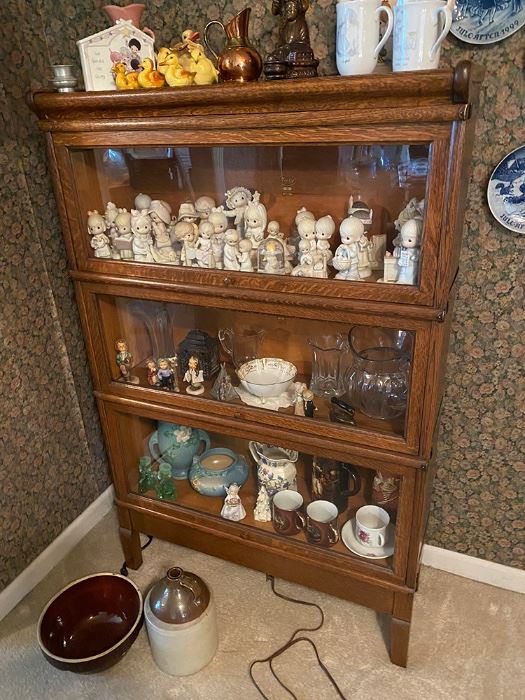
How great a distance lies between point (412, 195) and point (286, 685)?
128 cm

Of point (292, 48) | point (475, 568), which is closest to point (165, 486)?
point (475, 568)

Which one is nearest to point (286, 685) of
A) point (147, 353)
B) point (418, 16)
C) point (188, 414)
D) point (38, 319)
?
point (188, 414)

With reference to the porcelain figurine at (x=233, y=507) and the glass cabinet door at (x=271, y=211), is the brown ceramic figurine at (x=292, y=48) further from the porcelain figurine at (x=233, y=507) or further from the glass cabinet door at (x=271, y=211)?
the porcelain figurine at (x=233, y=507)

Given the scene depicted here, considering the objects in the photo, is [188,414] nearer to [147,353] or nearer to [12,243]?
[147,353]

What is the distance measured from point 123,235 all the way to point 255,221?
1.20 ft

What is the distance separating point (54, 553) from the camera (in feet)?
5.97

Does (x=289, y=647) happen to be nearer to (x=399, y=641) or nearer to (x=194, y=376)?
(x=399, y=641)

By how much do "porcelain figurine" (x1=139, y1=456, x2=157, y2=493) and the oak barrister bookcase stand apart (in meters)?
0.02

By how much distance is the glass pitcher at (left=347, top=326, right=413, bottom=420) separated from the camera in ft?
3.95

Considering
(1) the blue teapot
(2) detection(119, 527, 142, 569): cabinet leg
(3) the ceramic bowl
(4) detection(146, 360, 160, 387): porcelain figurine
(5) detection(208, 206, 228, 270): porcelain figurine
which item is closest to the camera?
(5) detection(208, 206, 228, 270): porcelain figurine

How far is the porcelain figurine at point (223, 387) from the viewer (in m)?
1.44

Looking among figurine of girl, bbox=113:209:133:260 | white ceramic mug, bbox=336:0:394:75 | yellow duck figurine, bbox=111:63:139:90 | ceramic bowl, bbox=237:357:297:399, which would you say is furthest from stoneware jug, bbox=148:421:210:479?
white ceramic mug, bbox=336:0:394:75

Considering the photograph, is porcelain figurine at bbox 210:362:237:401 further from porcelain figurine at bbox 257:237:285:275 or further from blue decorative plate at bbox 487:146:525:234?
blue decorative plate at bbox 487:146:525:234

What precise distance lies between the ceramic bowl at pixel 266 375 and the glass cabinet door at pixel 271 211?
30 centimetres
